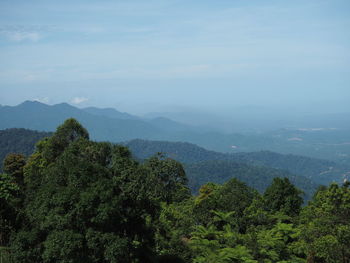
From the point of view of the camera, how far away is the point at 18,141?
125500mm

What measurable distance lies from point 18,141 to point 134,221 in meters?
126

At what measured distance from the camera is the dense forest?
10.5m

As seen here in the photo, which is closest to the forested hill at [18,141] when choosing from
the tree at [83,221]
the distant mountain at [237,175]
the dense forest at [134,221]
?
the distant mountain at [237,175]

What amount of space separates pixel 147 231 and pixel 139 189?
1.69 meters

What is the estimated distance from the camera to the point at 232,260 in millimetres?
14477

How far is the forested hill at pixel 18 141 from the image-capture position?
118 metres

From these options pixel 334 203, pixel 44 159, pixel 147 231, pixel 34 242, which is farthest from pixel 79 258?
pixel 44 159

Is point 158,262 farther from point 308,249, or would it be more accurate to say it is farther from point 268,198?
point 268,198

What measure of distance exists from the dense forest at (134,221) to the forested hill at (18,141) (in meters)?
105

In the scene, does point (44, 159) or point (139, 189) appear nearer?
point (139, 189)

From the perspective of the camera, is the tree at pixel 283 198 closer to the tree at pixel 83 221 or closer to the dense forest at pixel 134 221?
the dense forest at pixel 134 221

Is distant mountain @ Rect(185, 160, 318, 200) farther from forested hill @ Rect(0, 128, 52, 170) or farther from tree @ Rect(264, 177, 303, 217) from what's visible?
tree @ Rect(264, 177, 303, 217)

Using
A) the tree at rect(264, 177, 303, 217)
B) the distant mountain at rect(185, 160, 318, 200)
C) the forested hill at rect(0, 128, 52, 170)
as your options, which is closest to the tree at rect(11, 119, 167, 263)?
the tree at rect(264, 177, 303, 217)

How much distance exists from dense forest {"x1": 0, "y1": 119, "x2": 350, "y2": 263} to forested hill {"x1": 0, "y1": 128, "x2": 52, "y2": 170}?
105454 mm
